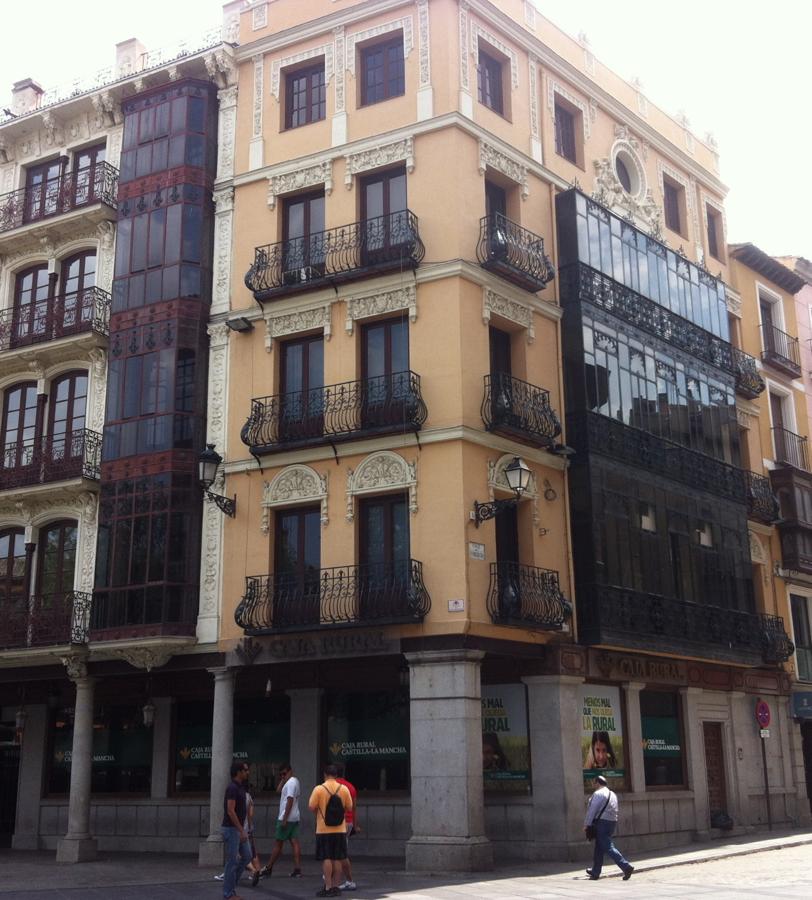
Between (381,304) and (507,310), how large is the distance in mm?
2613

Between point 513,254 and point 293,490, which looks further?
point 513,254

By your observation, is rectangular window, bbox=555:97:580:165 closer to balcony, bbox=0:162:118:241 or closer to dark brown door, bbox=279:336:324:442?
dark brown door, bbox=279:336:324:442

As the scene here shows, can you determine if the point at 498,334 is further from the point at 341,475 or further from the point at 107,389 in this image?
the point at 107,389

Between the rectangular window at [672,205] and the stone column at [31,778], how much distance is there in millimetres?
20458

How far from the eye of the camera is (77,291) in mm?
26906

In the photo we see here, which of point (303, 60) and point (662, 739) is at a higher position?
point (303, 60)

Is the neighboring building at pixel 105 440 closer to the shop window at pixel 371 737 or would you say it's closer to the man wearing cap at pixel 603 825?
the shop window at pixel 371 737

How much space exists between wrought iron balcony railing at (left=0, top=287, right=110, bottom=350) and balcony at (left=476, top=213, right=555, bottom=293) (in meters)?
9.10

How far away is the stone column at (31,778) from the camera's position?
26.5 m

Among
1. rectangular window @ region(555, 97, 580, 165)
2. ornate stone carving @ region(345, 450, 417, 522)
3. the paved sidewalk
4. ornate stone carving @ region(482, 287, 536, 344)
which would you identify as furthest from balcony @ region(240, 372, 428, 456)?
rectangular window @ region(555, 97, 580, 165)

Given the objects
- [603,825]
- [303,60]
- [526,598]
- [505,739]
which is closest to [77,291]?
[303,60]

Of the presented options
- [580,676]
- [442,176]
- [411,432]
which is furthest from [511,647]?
[442,176]

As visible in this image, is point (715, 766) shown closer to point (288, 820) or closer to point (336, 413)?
point (288, 820)

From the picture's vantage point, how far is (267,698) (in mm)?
24609
